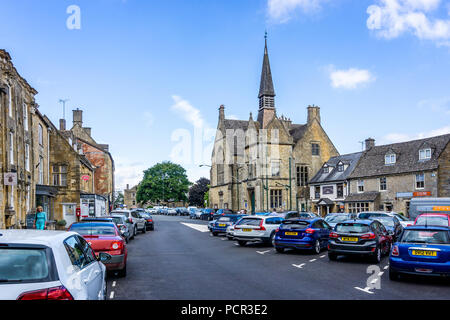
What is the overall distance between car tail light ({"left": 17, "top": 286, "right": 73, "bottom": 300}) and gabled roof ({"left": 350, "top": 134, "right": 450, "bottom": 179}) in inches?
1593

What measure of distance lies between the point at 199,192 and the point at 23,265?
311 ft

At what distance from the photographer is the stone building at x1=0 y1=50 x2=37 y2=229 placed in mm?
22970

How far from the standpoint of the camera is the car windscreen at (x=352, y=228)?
15.1m

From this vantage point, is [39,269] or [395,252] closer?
[39,269]

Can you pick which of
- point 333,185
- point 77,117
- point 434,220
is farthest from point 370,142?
point 77,117

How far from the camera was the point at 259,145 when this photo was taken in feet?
197

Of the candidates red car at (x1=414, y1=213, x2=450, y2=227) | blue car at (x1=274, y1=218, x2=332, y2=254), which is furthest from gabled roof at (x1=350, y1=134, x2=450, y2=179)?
blue car at (x1=274, y1=218, x2=332, y2=254)

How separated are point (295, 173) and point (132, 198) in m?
125

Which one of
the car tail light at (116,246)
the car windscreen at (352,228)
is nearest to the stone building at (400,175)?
the car windscreen at (352,228)

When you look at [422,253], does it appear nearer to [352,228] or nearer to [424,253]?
[424,253]

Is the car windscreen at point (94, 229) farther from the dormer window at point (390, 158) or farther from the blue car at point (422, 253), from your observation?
the dormer window at point (390, 158)

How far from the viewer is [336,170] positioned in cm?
5491

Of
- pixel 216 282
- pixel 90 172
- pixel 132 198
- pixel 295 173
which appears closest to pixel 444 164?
pixel 295 173
